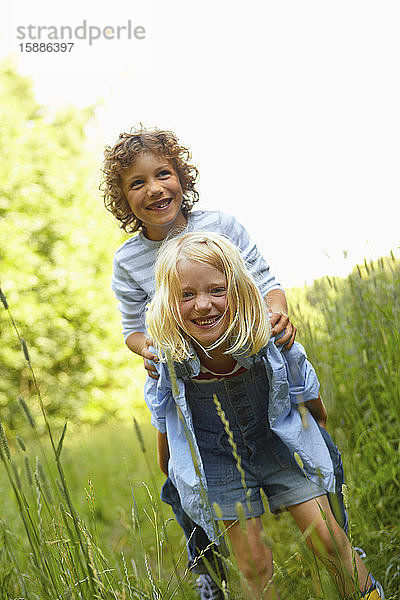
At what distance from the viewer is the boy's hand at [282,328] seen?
1.74 meters

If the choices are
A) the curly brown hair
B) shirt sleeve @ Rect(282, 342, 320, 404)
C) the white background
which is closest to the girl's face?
shirt sleeve @ Rect(282, 342, 320, 404)

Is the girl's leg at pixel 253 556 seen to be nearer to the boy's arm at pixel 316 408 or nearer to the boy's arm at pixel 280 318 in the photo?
the boy's arm at pixel 316 408

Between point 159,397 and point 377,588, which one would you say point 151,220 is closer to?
point 159,397

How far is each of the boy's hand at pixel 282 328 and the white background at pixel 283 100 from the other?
818mm

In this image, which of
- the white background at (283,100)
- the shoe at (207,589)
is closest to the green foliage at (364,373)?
the white background at (283,100)

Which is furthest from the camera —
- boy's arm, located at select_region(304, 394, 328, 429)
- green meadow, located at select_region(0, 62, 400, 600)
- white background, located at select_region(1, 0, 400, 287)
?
white background, located at select_region(1, 0, 400, 287)

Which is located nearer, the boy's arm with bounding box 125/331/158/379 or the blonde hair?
the blonde hair

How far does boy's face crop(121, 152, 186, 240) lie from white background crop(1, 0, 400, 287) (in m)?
0.63

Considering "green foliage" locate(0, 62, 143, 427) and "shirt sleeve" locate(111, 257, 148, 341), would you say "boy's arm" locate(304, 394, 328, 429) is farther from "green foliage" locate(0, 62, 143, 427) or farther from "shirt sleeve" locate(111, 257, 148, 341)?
"green foliage" locate(0, 62, 143, 427)

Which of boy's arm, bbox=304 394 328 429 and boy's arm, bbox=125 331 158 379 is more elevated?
boy's arm, bbox=125 331 158 379

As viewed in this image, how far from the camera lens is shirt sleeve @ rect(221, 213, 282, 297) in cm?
186

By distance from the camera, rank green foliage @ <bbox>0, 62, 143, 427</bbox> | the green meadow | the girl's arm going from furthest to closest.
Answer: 1. green foliage @ <bbox>0, 62, 143, 427</bbox>
2. the green meadow
3. the girl's arm

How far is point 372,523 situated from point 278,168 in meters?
1.70

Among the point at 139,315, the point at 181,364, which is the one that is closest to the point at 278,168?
the point at 139,315
